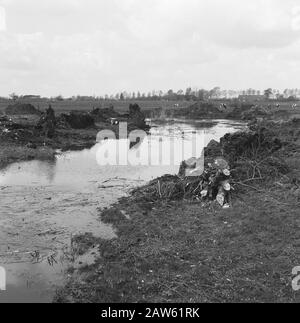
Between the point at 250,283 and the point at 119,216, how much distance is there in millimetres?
5741

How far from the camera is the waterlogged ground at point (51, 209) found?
8883mm

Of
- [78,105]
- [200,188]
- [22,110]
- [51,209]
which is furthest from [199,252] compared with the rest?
[78,105]

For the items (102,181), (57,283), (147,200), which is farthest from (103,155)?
(57,283)

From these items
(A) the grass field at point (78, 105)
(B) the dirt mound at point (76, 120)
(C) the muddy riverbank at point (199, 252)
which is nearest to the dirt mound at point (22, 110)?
(A) the grass field at point (78, 105)

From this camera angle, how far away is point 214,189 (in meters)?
13.5

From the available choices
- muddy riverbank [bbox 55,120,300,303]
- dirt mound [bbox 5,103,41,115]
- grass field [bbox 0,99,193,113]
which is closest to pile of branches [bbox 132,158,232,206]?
muddy riverbank [bbox 55,120,300,303]

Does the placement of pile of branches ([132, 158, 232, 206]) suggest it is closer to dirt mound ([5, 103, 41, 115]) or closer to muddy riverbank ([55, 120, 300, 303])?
muddy riverbank ([55, 120, 300, 303])

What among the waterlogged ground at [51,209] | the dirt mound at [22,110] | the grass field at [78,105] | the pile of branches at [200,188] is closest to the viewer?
the waterlogged ground at [51,209]

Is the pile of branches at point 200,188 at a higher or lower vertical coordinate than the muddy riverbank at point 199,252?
higher

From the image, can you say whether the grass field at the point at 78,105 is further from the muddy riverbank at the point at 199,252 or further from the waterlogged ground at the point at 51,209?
the muddy riverbank at the point at 199,252

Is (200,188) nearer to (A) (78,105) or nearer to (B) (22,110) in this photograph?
(B) (22,110)

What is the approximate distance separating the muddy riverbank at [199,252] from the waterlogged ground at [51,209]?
74cm

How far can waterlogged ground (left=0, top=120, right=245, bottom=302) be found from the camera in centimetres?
888
